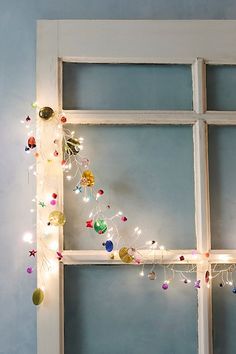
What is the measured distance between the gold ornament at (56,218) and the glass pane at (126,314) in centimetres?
16

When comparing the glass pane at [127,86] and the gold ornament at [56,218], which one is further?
the glass pane at [127,86]

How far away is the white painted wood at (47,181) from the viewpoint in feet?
4.69

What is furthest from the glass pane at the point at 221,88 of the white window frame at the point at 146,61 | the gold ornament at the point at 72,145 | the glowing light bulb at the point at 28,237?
the glowing light bulb at the point at 28,237

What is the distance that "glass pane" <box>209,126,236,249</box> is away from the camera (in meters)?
1.51

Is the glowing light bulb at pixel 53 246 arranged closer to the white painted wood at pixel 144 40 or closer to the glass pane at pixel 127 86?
the glass pane at pixel 127 86

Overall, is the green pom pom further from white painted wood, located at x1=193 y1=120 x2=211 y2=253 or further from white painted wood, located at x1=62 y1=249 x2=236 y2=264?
white painted wood, located at x1=193 y1=120 x2=211 y2=253

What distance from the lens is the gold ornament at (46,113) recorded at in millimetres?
1439

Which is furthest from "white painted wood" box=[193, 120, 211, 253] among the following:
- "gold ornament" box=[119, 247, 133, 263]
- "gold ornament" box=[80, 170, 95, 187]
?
"gold ornament" box=[80, 170, 95, 187]

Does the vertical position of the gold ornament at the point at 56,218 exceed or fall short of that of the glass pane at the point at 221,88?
it falls short

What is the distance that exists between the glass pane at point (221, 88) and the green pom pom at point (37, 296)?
0.76m

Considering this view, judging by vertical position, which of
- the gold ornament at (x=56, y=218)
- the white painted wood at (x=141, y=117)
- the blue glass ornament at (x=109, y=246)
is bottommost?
the blue glass ornament at (x=109, y=246)

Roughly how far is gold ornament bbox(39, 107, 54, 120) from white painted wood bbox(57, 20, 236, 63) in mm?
178

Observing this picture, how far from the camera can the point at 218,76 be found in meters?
1.54

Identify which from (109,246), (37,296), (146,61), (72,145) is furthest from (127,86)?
(37,296)
